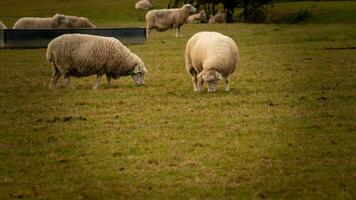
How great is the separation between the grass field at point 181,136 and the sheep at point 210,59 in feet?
1.45

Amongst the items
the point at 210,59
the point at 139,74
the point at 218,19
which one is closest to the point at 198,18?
the point at 218,19

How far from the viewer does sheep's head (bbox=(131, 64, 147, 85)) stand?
65.6 feet

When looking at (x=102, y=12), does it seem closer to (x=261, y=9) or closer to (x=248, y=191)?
(x=261, y=9)

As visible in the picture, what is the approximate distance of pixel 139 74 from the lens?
66.7 ft

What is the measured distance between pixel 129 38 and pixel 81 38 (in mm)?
15139

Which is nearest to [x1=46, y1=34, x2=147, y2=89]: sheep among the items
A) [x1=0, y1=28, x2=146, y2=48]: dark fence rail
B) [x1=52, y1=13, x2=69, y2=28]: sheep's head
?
[x1=0, y1=28, x2=146, y2=48]: dark fence rail

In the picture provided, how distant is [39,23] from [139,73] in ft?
65.5

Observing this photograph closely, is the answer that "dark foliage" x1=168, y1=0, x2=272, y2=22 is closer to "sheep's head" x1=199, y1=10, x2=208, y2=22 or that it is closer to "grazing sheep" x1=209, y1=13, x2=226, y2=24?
"grazing sheep" x1=209, y1=13, x2=226, y2=24

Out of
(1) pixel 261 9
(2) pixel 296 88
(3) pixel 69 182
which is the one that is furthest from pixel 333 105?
(1) pixel 261 9

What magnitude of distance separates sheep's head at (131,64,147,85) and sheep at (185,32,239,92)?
1272 millimetres

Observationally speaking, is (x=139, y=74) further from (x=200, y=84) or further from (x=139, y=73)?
(x=200, y=84)

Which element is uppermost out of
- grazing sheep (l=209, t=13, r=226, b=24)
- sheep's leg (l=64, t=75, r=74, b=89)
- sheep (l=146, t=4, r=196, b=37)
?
sheep's leg (l=64, t=75, r=74, b=89)

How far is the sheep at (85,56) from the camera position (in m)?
18.8

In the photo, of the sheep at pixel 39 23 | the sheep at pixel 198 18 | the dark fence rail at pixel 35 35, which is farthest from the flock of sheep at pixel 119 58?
the sheep at pixel 198 18
